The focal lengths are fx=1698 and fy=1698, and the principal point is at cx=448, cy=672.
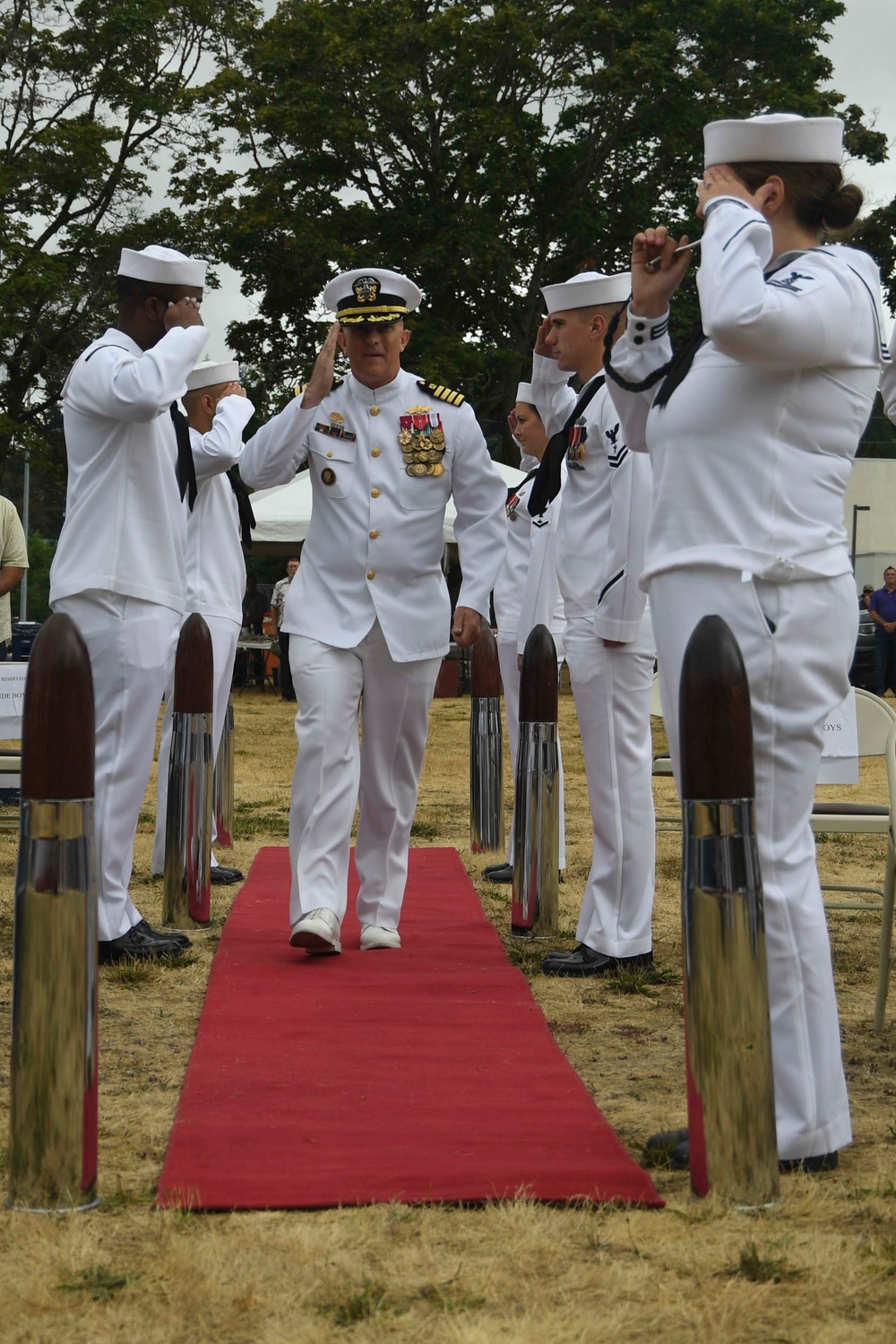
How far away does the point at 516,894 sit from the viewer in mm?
7250

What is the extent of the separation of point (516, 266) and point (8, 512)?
21035 mm

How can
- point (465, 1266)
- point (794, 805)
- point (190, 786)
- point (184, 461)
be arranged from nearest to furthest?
point (465, 1266) < point (794, 805) < point (184, 461) < point (190, 786)

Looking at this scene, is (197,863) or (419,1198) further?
(197,863)

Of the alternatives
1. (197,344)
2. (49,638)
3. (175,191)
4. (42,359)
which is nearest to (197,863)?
(197,344)

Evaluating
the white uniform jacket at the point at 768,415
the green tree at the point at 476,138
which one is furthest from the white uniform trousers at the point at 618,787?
the green tree at the point at 476,138

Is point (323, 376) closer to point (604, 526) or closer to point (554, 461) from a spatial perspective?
point (554, 461)

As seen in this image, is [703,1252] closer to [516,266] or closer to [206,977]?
[206,977]

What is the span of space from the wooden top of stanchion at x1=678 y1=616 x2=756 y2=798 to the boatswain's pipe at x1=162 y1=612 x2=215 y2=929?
4.18 meters

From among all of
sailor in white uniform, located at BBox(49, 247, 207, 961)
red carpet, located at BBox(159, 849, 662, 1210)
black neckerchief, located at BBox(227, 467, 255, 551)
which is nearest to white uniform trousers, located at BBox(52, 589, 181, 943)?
sailor in white uniform, located at BBox(49, 247, 207, 961)

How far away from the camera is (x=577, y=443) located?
641 cm

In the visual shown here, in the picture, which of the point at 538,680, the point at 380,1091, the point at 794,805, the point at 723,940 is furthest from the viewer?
the point at 538,680

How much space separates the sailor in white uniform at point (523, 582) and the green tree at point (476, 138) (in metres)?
18.7

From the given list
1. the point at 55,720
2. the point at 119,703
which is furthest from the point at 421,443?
the point at 55,720

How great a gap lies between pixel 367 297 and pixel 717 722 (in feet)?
11.9
